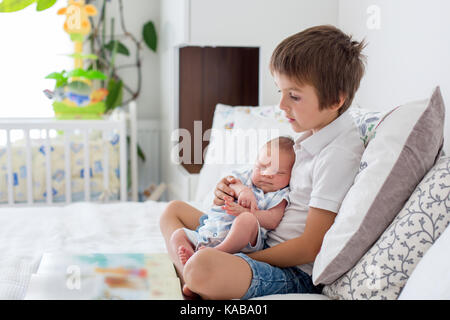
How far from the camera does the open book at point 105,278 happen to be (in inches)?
35.8

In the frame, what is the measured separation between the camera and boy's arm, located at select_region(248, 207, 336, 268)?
969 millimetres

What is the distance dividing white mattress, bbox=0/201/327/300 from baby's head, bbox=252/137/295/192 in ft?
1.11

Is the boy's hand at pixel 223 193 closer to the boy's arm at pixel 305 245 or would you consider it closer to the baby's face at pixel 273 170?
the baby's face at pixel 273 170

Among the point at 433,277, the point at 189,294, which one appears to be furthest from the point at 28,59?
the point at 433,277

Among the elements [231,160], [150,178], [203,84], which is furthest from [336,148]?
[150,178]

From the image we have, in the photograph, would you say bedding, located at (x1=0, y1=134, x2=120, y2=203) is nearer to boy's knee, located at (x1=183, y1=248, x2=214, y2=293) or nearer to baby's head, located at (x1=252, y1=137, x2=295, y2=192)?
baby's head, located at (x1=252, y1=137, x2=295, y2=192)

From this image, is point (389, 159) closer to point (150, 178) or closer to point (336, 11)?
point (336, 11)

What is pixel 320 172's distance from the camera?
0.99 metres

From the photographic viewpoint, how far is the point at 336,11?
7.00 feet

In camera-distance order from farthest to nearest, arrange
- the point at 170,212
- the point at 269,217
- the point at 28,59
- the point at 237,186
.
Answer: the point at 28,59 → the point at 170,212 → the point at 237,186 → the point at 269,217

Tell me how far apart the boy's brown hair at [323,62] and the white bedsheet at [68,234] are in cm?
59

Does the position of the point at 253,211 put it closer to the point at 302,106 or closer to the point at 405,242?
the point at 302,106

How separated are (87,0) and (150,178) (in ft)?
3.83

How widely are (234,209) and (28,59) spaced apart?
2239 millimetres
